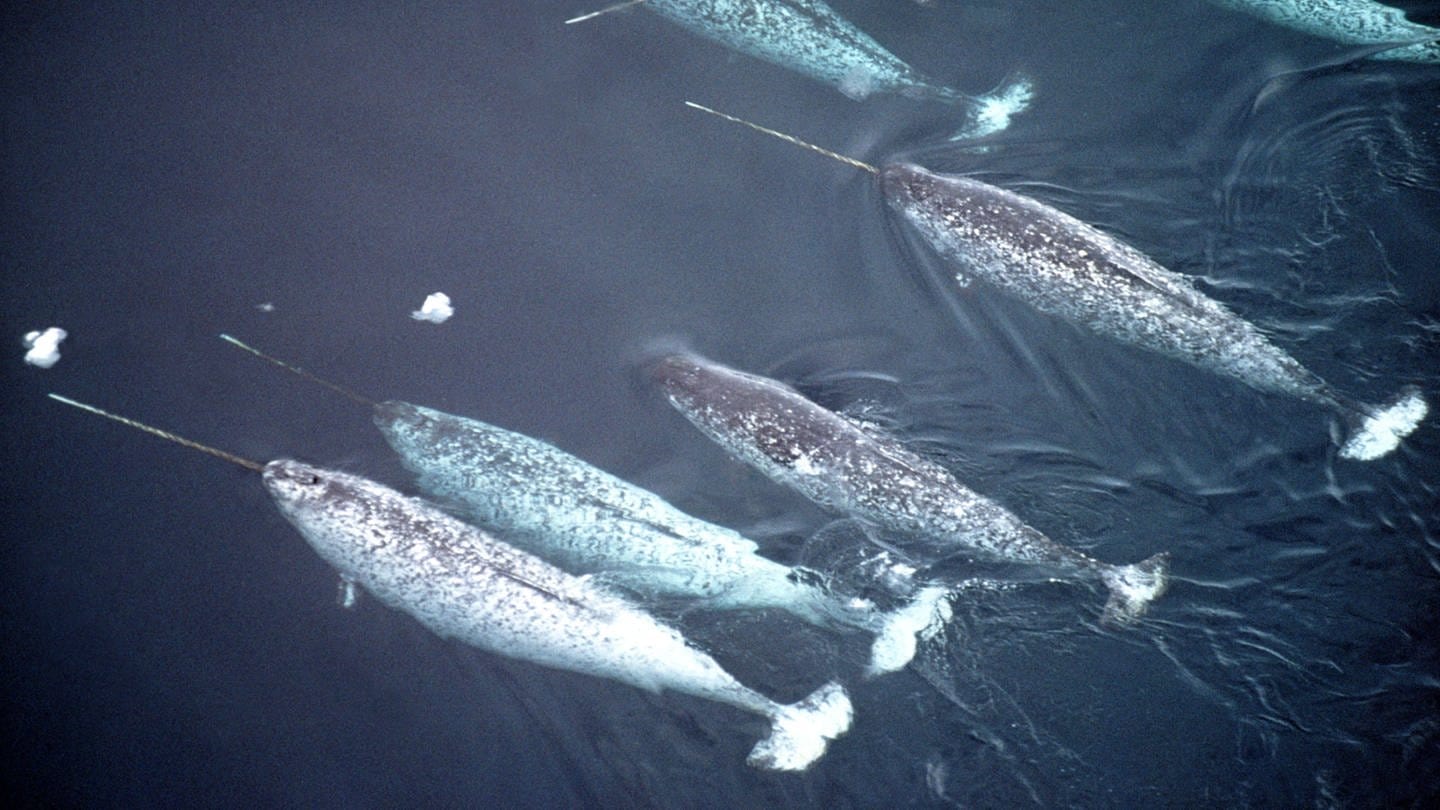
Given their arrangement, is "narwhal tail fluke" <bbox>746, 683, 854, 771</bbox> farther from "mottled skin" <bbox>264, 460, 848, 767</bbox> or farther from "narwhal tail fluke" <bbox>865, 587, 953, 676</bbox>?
"narwhal tail fluke" <bbox>865, 587, 953, 676</bbox>

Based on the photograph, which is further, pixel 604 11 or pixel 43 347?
pixel 604 11

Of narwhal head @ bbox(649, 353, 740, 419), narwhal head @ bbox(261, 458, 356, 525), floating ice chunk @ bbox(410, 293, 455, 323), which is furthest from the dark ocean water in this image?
narwhal head @ bbox(261, 458, 356, 525)

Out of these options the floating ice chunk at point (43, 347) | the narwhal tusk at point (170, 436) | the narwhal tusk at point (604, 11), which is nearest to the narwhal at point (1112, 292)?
the narwhal tusk at point (604, 11)

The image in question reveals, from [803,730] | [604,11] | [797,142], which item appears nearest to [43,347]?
[604,11]

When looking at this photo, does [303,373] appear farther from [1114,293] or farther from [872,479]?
[1114,293]

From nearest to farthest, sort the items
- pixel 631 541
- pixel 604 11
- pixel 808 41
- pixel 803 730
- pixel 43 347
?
1. pixel 803 730
2. pixel 631 541
3. pixel 43 347
4. pixel 808 41
5. pixel 604 11

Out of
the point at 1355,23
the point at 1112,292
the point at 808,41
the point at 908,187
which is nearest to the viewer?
the point at 1112,292

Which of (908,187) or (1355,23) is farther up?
(1355,23)

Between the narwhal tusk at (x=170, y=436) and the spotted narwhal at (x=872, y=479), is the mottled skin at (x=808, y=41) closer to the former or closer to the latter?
the spotted narwhal at (x=872, y=479)
